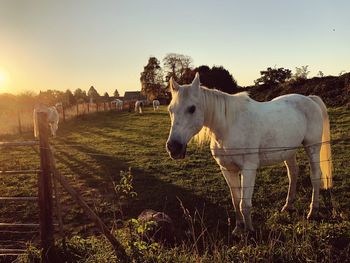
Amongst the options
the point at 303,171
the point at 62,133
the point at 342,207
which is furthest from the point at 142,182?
the point at 62,133

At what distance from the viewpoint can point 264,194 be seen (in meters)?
7.23

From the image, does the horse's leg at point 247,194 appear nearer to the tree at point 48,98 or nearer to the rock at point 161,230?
the rock at point 161,230

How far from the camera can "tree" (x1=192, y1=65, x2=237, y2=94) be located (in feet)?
144

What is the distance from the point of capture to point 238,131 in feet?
17.2

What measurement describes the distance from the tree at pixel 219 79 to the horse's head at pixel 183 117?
128 ft

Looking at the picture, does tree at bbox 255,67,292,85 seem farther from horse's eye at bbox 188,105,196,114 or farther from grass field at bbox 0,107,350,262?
horse's eye at bbox 188,105,196,114

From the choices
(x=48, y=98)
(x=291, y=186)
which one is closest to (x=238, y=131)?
(x=291, y=186)

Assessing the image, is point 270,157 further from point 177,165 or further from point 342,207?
point 177,165

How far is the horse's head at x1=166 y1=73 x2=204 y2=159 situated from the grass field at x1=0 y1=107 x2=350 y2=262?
42.2 inches

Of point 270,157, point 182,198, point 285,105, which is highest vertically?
point 285,105

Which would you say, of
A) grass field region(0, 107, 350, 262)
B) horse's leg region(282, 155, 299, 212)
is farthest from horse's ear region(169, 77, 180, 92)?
horse's leg region(282, 155, 299, 212)

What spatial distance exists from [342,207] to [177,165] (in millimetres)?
5118

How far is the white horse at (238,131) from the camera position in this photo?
4.75m

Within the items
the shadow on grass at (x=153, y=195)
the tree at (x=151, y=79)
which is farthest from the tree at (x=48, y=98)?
the shadow on grass at (x=153, y=195)
